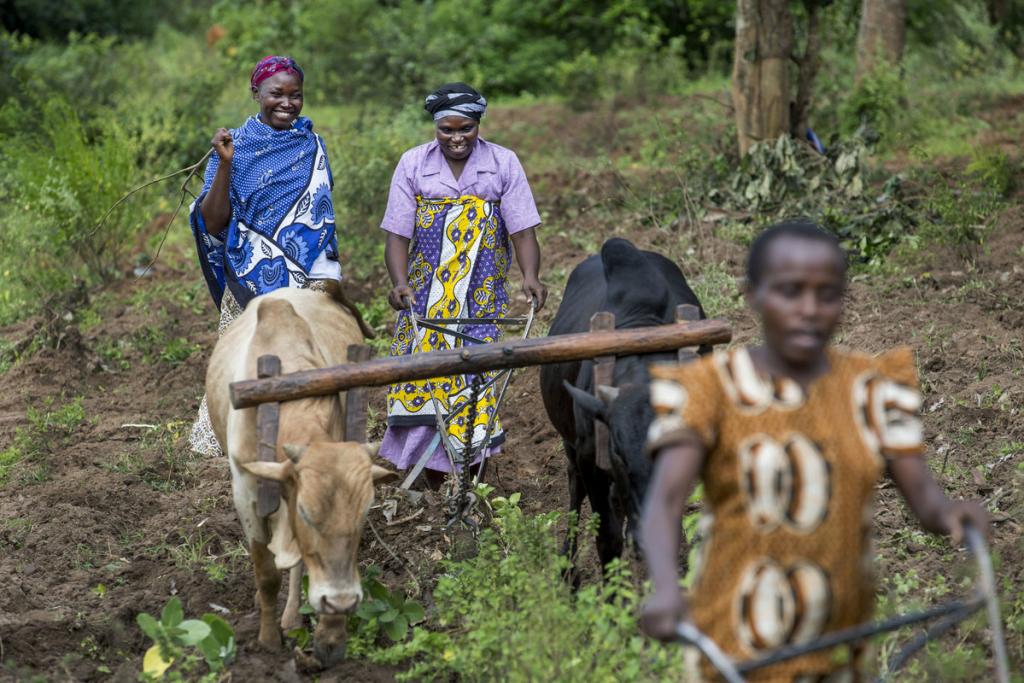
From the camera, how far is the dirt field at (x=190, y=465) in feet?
17.5

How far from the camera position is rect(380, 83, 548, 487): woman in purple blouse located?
20.5 ft

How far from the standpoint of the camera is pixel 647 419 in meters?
4.59

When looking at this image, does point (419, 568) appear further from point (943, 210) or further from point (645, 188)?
point (645, 188)

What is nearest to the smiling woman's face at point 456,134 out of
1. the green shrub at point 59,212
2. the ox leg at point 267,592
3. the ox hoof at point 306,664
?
the ox leg at point 267,592

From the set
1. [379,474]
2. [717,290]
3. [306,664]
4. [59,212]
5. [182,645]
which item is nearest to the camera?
[379,474]

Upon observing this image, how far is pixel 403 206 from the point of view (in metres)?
6.33

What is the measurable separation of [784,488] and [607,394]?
6.12ft

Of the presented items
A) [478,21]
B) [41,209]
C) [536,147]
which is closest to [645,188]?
[536,147]

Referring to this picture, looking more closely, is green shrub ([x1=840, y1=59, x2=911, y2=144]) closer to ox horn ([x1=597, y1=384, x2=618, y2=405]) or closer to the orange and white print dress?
ox horn ([x1=597, y1=384, x2=618, y2=405])

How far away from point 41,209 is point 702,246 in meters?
5.18

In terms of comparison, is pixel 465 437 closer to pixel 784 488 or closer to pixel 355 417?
pixel 355 417

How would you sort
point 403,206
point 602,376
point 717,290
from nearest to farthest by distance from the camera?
point 602,376
point 403,206
point 717,290

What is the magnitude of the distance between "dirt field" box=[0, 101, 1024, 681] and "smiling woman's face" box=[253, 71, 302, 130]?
1.99 metres

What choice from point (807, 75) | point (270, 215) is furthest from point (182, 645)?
point (807, 75)
